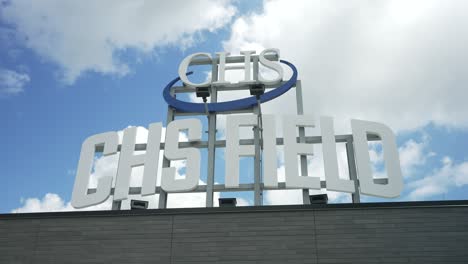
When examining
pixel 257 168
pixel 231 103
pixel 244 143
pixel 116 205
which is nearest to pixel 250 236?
pixel 257 168

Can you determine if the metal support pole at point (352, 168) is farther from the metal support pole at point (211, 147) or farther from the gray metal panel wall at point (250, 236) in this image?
the metal support pole at point (211, 147)

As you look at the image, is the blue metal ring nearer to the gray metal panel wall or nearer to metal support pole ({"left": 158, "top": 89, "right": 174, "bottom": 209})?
metal support pole ({"left": 158, "top": 89, "right": 174, "bottom": 209})

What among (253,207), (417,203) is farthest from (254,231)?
(417,203)

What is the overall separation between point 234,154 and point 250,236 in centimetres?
294

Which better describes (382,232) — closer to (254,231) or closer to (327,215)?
(327,215)

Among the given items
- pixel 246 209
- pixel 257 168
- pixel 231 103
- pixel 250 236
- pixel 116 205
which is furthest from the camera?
pixel 231 103

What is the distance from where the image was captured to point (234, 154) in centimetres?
1312

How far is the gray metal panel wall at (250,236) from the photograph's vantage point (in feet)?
33.8

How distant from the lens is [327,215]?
1081cm

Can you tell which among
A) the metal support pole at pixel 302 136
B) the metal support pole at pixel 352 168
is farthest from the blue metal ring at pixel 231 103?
the metal support pole at pixel 352 168

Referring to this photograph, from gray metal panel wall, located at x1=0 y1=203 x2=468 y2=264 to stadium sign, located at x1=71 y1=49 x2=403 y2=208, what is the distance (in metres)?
1.50

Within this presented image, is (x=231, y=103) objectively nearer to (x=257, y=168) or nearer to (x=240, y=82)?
(x=240, y=82)

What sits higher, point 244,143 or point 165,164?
point 244,143

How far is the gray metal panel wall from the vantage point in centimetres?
1031
